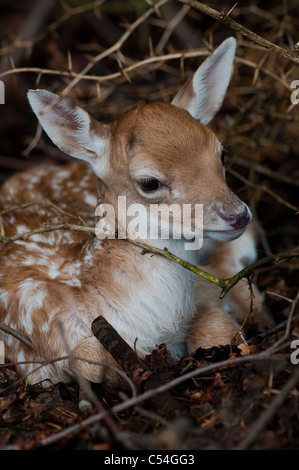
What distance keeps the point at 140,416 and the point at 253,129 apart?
359 centimetres

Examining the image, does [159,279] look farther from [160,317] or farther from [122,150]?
[122,150]

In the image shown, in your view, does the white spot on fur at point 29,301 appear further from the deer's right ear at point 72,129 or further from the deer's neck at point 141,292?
the deer's right ear at point 72,129

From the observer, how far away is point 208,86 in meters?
3.75

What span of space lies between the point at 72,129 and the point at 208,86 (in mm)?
999

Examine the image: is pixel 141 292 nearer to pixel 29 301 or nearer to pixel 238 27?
pixel 29 301

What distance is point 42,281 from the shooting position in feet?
11.3

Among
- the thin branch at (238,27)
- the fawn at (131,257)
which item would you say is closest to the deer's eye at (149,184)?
the fawn at (131,257)

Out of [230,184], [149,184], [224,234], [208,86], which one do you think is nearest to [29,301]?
[149,184]

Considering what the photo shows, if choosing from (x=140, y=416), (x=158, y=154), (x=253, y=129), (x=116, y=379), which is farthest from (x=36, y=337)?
(x=253, y=129)

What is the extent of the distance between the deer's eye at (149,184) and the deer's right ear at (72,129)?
0.43 m

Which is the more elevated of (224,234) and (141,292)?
(224,234)

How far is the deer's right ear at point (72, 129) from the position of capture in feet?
10.9

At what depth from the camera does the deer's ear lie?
3.62 m

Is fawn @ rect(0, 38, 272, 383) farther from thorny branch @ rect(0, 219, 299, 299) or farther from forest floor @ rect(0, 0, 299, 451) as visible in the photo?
forest floor @ rect(0, 0, 299, 451)
